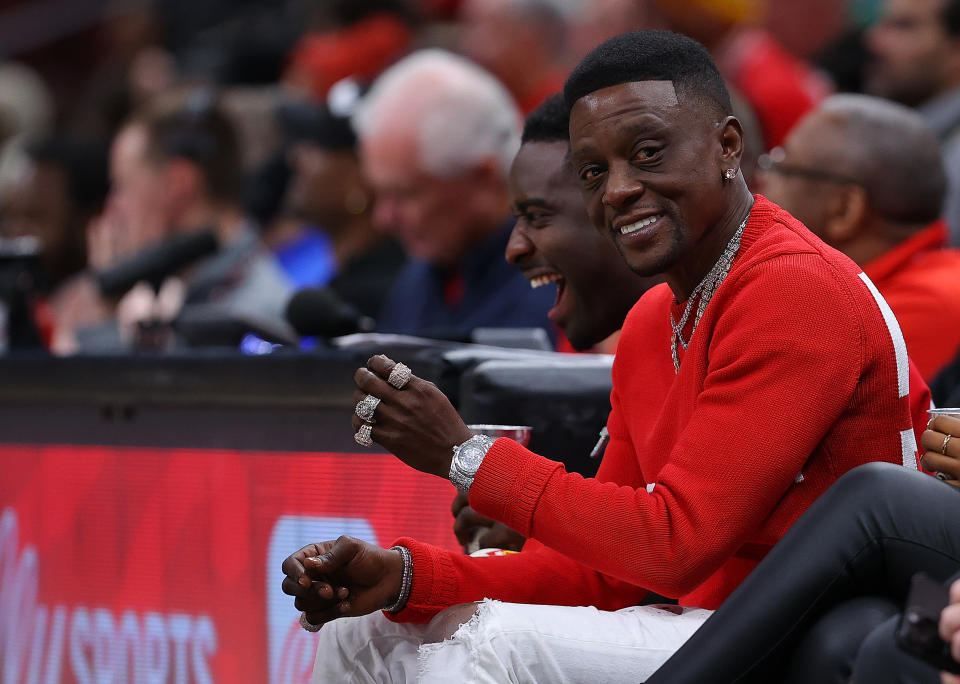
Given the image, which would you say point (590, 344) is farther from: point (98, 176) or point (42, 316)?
point (98, 176)

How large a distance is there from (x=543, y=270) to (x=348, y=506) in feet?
2.27

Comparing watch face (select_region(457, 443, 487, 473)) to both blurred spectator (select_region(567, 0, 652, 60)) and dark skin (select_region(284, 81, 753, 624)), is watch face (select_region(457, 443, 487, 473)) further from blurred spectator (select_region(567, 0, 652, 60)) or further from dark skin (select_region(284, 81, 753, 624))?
blurred spectator (select_region(567, 0, 652, 60))

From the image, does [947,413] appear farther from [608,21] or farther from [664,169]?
[608,21]

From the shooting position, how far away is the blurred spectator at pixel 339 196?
551 cm

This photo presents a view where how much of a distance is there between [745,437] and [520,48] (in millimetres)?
4778

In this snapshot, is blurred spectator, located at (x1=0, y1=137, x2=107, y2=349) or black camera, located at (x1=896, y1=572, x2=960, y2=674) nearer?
black camera, located at (x1=896, y1=572, x2=960, y2=674)

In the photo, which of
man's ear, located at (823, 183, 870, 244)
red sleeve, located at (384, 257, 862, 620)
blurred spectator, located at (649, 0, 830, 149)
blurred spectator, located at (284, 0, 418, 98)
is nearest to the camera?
red sleeve, located at (384, 257, 862, 620)

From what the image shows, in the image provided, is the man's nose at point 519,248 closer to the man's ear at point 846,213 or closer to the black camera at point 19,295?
the man's ear at point 846,213

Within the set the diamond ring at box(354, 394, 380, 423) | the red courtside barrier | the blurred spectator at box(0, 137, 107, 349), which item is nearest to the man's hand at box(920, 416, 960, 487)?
the diamond ring at box(354, 394, 380, 423)

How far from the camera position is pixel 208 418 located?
11.0 ft

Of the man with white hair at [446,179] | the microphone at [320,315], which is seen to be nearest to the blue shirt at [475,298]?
the man with white hair at [446,179]

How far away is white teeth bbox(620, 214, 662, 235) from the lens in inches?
85.1

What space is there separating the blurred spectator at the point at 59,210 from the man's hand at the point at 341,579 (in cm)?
445

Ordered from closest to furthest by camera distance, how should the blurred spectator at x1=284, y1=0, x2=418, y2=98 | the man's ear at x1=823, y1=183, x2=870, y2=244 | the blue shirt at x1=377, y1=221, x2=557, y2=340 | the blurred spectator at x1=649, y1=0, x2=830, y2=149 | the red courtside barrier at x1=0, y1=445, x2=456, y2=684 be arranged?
the red courtside barrier at x1=0, y1=445, x2=456, y2=684, the man's ear at x1=823, y1=183, x2=870, y2=244, the blue shirt at x1=377, y1=221, x2=557, y2=340, the blurred spectator at x1=649, y1=0, x2=830, y2=149, the blurred spectator at x1=284, y1=0, x2=418, y2=98
